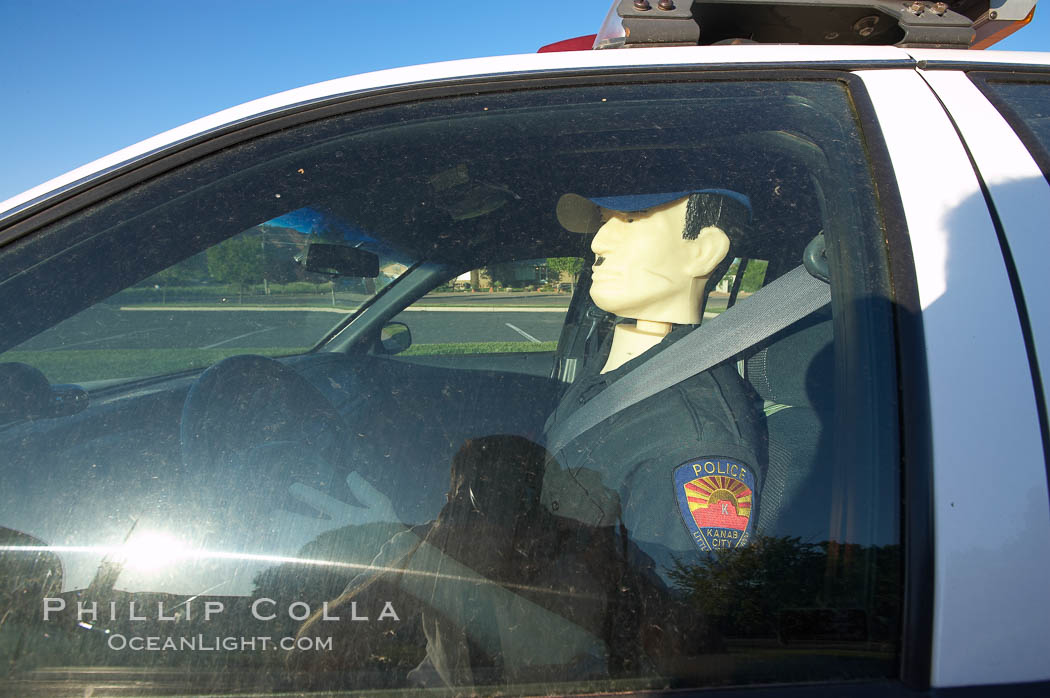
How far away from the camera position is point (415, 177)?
3.16ft

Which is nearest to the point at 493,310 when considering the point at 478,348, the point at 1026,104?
the point at 478,348

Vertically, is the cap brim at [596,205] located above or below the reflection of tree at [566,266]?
above

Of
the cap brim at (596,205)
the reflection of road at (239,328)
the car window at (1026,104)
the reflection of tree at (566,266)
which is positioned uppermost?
the car window at (1026,104)

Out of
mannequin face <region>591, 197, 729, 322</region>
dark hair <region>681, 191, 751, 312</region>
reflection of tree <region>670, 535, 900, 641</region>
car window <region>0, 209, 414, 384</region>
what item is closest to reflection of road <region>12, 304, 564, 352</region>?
car window <region>0, 209, 414, 384</region>

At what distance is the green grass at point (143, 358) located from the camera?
89cm

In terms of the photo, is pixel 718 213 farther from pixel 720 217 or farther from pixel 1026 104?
pixel 1026 104

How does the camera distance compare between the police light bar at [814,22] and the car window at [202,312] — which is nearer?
the car window at [202,312]

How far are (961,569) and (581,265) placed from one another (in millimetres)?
647

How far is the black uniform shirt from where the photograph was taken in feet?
2.71

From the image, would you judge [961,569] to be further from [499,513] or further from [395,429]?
[395,429]

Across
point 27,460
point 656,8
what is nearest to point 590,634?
point 27,460

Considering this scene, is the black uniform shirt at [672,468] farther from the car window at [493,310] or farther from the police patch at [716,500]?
the car window at [493,310]

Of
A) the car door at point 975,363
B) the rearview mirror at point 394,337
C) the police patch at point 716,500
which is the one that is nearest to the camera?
the car door at point 975,363

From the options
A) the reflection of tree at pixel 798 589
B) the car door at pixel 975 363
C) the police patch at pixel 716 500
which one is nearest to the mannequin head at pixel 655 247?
the car door at pixel 975 363
